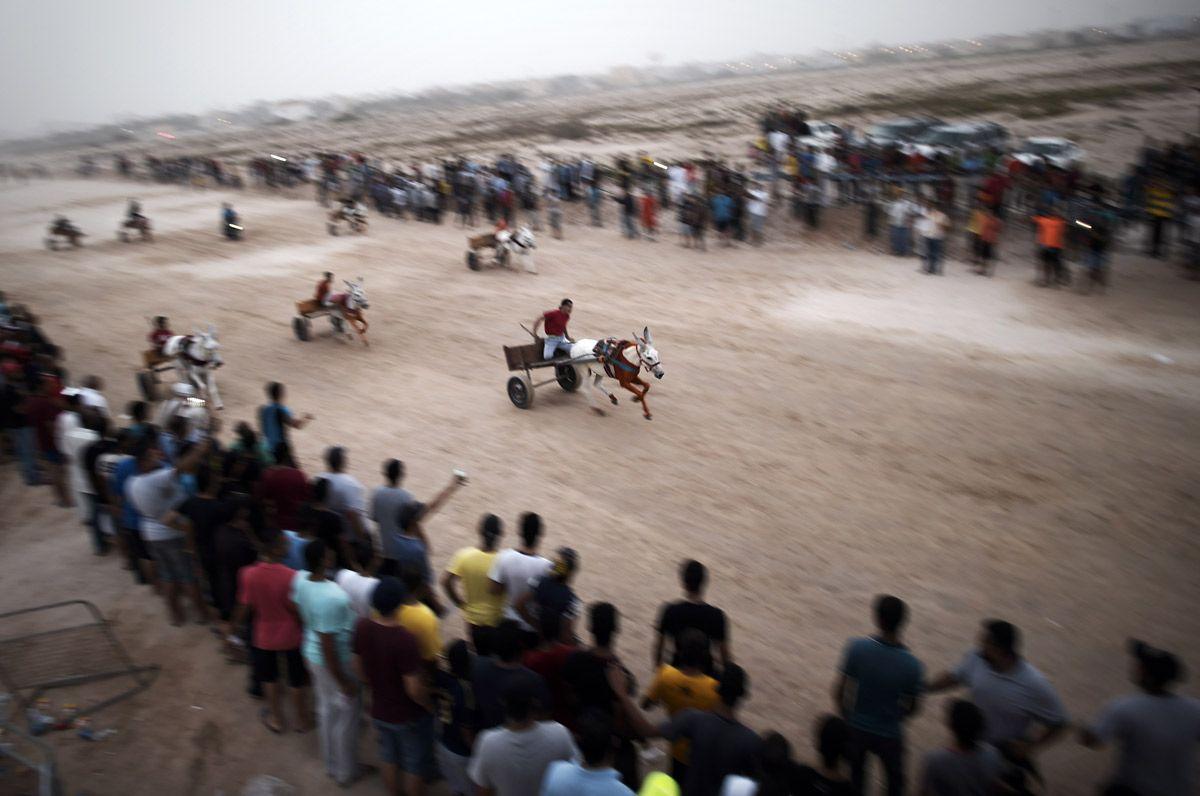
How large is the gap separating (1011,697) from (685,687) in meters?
1.80

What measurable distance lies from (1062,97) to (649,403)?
49.4 metres

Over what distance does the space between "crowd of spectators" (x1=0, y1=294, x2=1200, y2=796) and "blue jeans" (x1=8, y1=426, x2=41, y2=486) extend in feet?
11.9

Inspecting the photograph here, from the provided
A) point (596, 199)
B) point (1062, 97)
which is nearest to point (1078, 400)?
point (596, 199)

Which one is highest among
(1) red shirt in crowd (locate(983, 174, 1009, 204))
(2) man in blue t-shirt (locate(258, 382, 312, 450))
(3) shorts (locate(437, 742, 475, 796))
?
(1) red shirt in crowd (locate(983, 174, 1009, 204))

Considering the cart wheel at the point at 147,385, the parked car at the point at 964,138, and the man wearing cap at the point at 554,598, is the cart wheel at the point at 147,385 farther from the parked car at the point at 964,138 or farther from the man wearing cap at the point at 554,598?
the parked car at the point at 964,138

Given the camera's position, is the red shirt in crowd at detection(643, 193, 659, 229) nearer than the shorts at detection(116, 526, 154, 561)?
No

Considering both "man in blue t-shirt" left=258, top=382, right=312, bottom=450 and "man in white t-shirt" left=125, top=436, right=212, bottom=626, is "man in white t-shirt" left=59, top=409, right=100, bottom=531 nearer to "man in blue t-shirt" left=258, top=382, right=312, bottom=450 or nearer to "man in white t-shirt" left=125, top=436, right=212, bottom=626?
"man in white t-shirt" left=125, top=436, right=212, bottom=626

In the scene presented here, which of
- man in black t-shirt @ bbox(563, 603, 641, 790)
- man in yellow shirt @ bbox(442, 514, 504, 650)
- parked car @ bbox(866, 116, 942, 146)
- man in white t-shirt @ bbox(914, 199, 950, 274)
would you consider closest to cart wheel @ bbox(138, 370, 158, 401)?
man in yellow shirt @ bbox(442, 514, 504, 650)

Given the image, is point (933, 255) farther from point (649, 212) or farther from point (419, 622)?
point (419, 622)

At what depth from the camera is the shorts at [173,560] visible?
7465 mm

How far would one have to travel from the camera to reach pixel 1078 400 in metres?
12.6

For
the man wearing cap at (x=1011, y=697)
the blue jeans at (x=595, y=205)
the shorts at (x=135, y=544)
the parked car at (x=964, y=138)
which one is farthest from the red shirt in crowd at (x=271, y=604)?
the parked car at (x=964, y=138)

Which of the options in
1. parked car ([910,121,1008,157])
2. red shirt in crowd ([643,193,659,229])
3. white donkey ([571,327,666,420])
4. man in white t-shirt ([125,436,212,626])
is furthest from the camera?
parked car ([910,121,1008,157])

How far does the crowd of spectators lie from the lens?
165 inches
